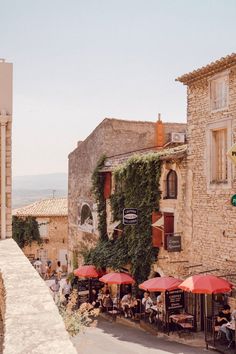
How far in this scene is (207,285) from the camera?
15055 millimetres

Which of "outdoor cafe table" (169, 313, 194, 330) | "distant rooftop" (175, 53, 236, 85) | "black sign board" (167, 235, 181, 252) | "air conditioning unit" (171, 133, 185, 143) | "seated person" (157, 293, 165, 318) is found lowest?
"outdoor cafe table" (169, 313, 194, 330)

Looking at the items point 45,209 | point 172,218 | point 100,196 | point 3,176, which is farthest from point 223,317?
point 45,209

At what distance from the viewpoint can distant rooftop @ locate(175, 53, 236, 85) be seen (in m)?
16.2

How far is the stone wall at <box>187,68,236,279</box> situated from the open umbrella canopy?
1012mm

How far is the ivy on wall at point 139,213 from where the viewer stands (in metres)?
20.7

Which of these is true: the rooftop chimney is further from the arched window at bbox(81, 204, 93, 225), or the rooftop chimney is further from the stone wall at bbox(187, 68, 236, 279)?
the stone wall at bbox(187, 68, 236, 279)

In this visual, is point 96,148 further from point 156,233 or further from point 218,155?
point 218,155

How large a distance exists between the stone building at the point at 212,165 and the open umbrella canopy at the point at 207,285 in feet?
3.32

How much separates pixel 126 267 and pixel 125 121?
933 centimetres

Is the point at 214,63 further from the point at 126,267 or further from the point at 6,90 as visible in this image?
the point at 126,267

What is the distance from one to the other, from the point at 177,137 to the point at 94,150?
5.14 metres

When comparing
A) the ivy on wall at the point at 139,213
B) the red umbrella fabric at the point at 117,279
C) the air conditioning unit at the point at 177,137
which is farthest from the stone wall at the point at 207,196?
the air conditioning unit at the point at 177,137

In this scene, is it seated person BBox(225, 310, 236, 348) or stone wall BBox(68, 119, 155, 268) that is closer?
seated person BBox(225, 310, 236, 348)

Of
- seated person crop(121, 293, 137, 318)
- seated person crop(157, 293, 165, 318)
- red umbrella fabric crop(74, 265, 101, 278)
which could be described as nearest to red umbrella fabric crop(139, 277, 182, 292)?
seated person crop(157, 293, 165, 318)
